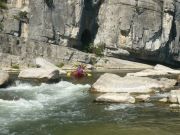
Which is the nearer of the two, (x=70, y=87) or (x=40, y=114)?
(x=40, y=114)

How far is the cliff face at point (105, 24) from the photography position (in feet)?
183

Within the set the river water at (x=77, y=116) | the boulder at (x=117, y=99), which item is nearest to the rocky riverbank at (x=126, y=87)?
the boulder at (x=117, y=99)

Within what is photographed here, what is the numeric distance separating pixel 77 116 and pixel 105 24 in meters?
43.5

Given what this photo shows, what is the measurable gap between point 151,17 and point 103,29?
298 inches

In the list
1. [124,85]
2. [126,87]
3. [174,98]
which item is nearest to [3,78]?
[124,85]

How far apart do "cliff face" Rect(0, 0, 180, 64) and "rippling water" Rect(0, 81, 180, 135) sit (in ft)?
92.5

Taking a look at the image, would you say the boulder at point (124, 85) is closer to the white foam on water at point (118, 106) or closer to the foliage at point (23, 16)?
the white foam on water at point (118, 106)

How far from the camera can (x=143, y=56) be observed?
64250 millimetres

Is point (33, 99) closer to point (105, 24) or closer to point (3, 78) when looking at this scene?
point (3, 78)

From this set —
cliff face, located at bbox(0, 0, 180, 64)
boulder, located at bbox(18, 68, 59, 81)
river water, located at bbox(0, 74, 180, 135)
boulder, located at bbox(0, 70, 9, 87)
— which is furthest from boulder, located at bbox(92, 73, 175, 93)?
cliff face, located at bbox(0, 0, 180, 64)

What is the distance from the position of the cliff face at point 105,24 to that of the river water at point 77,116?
2819 cm

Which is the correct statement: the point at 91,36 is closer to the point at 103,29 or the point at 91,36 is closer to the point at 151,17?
the point at 103,29

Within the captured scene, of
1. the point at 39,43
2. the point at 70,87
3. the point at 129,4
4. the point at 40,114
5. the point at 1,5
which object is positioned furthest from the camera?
the point at 129,4

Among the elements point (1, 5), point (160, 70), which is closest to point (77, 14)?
point (1, 5)
